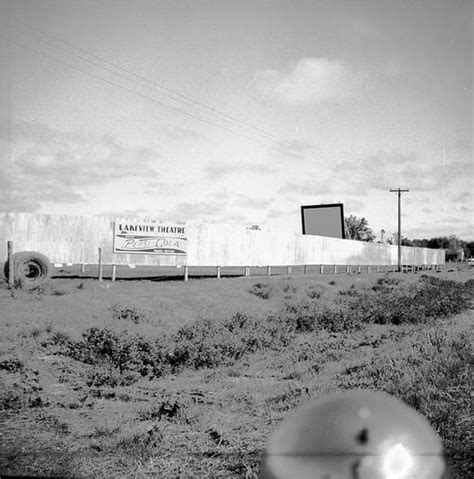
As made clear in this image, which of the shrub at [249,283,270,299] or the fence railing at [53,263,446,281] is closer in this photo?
the shrub at [249,283,270,299]

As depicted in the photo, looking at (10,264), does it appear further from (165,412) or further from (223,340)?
(165,412)

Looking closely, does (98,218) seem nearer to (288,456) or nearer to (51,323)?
(51,323)

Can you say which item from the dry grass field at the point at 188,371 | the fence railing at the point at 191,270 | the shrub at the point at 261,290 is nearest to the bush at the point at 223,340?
the dry grass field at the point at 188,371

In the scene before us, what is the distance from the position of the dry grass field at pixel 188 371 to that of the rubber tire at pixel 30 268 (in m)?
0.85

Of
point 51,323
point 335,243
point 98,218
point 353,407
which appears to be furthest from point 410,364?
point 335,243

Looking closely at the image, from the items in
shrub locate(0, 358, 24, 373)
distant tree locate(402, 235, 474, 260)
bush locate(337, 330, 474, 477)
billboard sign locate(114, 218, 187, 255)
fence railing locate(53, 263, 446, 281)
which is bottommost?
shrub locate(0, 358, 24, 373)

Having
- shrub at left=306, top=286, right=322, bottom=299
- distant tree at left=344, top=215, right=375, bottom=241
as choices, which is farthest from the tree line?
shrub at left=306, top=286, right=322, bottom=299

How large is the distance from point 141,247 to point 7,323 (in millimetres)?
11436

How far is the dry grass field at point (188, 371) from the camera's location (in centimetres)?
491

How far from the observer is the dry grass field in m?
4.91

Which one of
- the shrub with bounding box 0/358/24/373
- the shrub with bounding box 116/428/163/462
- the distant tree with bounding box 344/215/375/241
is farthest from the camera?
the distant tree with bounding box 344/215/375/241

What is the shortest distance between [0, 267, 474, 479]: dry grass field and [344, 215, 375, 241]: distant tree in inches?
3047

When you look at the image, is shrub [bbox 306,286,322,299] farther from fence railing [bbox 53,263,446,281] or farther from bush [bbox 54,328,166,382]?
bush [bbox 54,328,166,382]

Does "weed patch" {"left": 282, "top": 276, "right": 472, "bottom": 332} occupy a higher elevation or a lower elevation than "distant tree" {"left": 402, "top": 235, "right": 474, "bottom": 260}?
lower
